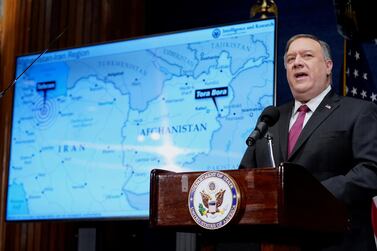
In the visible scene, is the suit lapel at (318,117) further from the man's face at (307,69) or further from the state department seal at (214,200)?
the state department seal at (214,200)

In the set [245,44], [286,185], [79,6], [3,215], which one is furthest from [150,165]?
[286,185]

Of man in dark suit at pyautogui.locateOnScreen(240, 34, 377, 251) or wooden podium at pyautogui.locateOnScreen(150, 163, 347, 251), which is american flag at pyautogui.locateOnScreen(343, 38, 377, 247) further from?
wooden podium at pyautogui.locateOnScreen(150, 163, 347, 251)

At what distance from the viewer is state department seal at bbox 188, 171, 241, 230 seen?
7.91 ft

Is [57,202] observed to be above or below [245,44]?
below

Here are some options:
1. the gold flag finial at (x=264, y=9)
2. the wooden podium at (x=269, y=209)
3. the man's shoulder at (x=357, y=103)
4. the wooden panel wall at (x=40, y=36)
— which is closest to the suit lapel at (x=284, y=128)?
the man's shoulder at (x=357, y=103)

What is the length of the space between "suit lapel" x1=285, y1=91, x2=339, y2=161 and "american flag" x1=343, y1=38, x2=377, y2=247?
1.03 meters

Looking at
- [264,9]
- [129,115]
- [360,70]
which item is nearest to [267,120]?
[129,115]

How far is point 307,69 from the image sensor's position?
360 centimetres

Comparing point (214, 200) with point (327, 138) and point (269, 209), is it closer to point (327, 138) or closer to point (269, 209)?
point (269, 209)

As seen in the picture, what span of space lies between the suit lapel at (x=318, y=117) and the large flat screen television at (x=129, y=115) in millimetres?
614

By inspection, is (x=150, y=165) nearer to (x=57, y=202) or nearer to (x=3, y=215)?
(x=57, y=202)

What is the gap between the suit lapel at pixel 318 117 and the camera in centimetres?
337

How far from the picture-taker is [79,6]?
5406 mm

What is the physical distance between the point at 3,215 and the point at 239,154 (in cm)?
178
